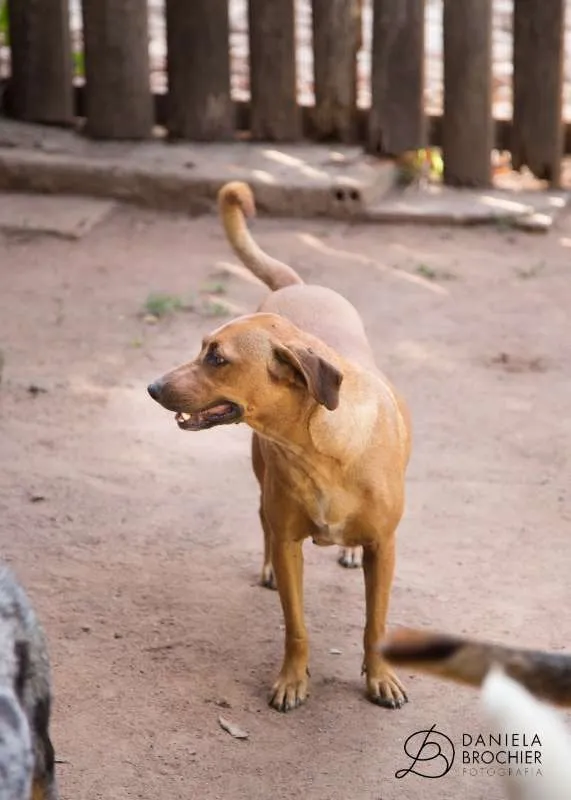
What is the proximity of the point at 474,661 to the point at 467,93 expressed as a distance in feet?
24.7

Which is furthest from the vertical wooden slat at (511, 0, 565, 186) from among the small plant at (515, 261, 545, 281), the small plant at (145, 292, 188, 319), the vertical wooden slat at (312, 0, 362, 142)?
the small plant at (145, 292, 188, 319)

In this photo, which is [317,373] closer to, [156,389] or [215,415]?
[215,415]

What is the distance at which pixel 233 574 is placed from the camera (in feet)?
17.0

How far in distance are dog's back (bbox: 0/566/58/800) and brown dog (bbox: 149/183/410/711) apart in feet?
3.55

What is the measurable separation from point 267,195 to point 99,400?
9.57 feet

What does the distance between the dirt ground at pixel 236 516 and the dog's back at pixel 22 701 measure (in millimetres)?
901

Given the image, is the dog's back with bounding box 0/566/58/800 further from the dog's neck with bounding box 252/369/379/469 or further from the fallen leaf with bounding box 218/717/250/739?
the dog's neck with bounding box 252/369/379/469

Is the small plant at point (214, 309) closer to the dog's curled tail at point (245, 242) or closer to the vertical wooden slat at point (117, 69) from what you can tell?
the dog's curled tail at point (245, 242)

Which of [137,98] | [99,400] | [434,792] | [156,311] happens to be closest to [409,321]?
[156,311]

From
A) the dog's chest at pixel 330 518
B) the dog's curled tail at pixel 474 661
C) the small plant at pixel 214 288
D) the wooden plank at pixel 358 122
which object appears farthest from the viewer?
the wooden plank at pixel 358 122

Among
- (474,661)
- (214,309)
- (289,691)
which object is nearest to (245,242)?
(289,691)

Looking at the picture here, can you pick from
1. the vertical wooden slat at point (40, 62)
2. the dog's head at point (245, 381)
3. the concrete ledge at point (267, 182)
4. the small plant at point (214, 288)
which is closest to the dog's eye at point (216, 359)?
the dog's head at point (245, 381)

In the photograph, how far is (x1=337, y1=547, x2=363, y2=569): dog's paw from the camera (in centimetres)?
527

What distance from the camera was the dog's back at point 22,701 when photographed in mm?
2697
